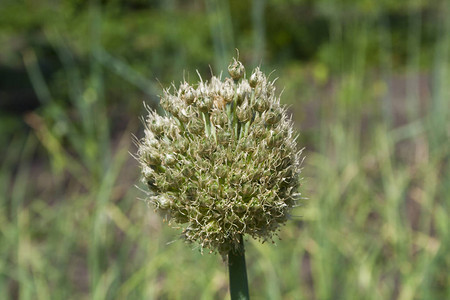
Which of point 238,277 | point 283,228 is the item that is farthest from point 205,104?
point 283,228

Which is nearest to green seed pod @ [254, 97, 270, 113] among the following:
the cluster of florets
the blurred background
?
the cluster of florets

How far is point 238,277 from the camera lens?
1.04 m

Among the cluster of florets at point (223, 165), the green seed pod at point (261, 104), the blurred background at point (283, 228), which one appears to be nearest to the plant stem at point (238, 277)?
the cluster of florets at point (223, 165)

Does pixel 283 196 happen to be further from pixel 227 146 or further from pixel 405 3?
pixel 405 3

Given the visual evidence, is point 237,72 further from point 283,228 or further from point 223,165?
point 283,228

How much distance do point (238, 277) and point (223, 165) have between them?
223 mm

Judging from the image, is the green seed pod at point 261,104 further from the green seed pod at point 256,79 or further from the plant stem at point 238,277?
the plant stem at point 238,277

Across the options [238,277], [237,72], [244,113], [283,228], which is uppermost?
[283,228]

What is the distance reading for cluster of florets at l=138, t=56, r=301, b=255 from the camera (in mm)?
1096

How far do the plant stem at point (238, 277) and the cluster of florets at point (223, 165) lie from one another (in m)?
0.02

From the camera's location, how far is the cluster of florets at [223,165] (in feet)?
3.59

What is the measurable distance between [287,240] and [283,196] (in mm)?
2343

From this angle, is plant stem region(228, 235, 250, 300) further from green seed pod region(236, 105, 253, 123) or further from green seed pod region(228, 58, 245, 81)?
green seed pod region(228, 58, 245, 81)

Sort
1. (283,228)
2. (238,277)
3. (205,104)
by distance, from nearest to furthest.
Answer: (238,277) < (205,104) < (283,228)
